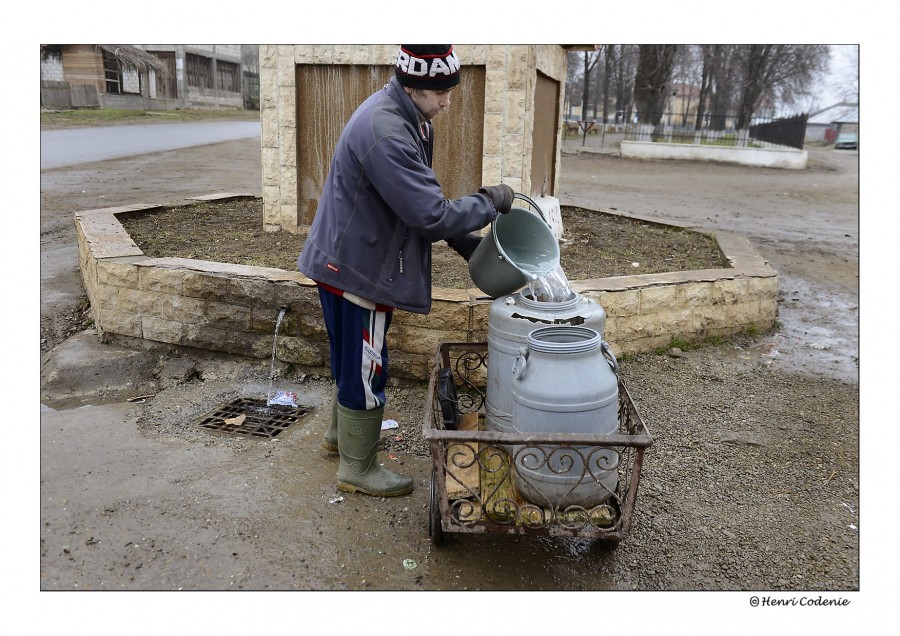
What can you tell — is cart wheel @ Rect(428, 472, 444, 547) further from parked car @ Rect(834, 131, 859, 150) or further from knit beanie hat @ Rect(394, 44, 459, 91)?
A: parked car @ Rect(834, 131, 859, 150)

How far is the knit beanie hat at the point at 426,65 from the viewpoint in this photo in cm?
289

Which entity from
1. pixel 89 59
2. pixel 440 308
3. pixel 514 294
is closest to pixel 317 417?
pixel 440 308

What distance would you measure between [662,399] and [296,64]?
3997 millimetres

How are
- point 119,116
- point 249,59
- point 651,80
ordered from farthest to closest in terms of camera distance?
point 249,59 → point 119,116 → point 651,80

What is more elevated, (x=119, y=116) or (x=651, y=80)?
(x=651, y=80)

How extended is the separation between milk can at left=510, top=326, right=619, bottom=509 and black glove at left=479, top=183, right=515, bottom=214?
604 millimetres

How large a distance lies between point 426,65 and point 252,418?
229 cm

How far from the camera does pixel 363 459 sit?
3344mm

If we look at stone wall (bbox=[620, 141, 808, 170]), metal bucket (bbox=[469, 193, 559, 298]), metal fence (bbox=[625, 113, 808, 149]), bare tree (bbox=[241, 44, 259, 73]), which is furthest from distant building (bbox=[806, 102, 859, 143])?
metal bucket (bbox=[469, 193, 559, 298])

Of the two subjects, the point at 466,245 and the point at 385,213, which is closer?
the point at 385,213

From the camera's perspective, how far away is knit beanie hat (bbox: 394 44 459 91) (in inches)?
114

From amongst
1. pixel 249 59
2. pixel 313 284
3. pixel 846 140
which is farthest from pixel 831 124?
pixel 313 284

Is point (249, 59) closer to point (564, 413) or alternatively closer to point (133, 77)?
point (133, 77)

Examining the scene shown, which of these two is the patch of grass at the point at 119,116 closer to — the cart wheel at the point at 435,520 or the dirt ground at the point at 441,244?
the dirt ground at the point at 441,244
